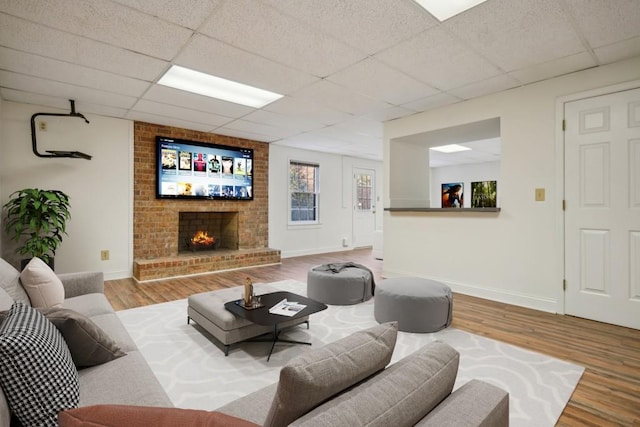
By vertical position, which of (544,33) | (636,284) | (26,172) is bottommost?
(636,284)

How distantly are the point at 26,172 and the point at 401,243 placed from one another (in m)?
5.32

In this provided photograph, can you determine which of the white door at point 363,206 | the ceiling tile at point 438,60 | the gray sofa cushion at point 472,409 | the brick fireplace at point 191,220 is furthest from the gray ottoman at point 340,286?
the white door at point 363,206

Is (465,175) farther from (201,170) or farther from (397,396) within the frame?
(397,396)

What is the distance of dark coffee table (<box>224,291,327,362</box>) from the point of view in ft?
7.83

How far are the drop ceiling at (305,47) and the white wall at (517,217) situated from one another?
0.68 feet

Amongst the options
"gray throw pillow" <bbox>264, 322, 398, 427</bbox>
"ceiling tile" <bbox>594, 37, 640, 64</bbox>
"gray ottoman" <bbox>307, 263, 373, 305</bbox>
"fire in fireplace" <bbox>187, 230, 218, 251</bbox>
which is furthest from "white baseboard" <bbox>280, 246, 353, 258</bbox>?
"gray throw pillow" <bbox>264, 322, 398, 427</bbox>

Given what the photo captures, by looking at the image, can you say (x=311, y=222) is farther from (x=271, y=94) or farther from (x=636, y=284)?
(x=636, y=284)

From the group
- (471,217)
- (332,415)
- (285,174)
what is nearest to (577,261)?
(471,217)

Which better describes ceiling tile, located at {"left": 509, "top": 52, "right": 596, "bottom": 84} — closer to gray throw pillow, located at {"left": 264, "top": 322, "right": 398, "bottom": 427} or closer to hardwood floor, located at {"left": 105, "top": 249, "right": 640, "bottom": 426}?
hardwood floor, located at {"left": 105, "top": 249, "right": 640, "bottom": 426}

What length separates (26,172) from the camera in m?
4.39

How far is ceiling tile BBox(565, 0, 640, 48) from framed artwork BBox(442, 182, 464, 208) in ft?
24.9

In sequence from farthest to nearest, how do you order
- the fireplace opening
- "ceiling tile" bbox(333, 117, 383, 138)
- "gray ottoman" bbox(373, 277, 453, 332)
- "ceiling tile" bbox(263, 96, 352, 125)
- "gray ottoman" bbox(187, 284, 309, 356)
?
1. the fireplace opening
2. "ceiling tile" bbox(333, 117, 383, 138)
3. "ceiling tile" bbox(263, 96, 352, 125)
4. "gray ottoman" bbox(373, 277, 453, 332)
5. "gray ottoman" bbox(187, 284, 309, 356)

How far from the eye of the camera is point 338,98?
407 cm

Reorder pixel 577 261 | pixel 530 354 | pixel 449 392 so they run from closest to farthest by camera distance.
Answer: pixel 449 392 < pixel 530 354 < pixel 577 261
